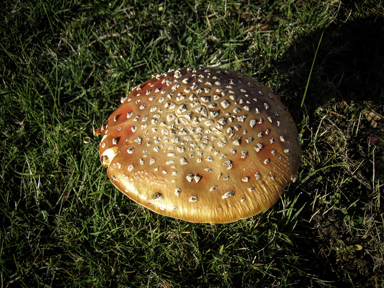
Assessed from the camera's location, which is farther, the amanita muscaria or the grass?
the grass

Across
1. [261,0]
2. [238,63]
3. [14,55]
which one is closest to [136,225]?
[238,63]

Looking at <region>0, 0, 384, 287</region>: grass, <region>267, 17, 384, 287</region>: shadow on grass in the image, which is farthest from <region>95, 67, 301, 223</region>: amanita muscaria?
<region>267, 17, 384, 287</region>: shadow on grass

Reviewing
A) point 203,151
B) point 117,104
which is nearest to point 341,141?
point 203,151

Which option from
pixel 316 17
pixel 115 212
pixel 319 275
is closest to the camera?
pixel 319 275

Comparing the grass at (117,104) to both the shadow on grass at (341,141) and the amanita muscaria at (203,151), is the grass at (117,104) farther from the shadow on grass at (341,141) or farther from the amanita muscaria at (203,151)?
the amanita muscaria at (203,151)

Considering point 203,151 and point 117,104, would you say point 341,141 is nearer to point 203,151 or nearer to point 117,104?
point 203,151

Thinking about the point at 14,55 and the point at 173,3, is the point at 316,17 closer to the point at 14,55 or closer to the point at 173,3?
the point at 173,3

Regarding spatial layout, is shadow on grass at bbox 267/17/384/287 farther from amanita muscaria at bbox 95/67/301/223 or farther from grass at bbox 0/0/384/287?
amanita muscaria at bbox 95/67/301/223
